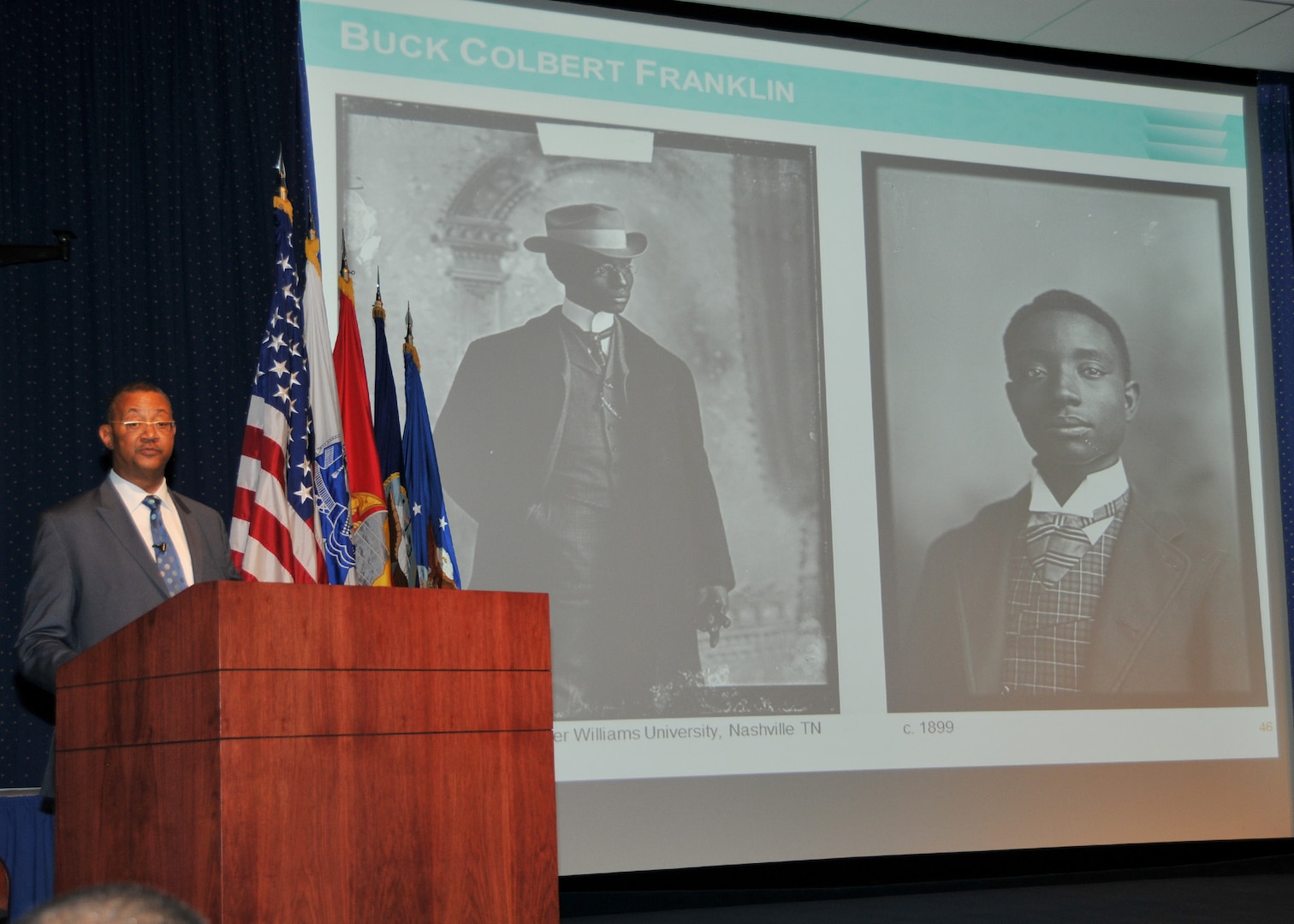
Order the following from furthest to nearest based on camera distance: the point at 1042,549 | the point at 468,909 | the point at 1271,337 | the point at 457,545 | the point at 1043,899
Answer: the point at 1271,337, the point at 1042,549, the point at 1043,899, the point at 457,545, the point at 468,909

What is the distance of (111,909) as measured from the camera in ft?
2.33

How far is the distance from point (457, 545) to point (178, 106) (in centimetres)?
167

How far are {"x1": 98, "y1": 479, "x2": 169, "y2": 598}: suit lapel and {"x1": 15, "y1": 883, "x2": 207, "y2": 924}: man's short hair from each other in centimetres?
224

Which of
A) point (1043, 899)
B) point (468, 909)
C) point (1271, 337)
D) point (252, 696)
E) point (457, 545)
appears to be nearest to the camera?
point (252, 696)

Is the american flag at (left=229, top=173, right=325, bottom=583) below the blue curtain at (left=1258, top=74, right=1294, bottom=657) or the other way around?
below

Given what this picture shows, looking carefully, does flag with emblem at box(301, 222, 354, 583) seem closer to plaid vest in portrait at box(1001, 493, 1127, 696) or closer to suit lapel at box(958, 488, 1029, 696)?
suit lapel at box(958, 488, 1029, 696)

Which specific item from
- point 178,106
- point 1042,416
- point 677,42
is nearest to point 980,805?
point 1042,416

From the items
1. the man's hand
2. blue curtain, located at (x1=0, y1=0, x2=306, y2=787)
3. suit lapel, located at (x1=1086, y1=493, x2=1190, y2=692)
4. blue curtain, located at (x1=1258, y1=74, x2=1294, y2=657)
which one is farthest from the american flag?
blue curtain, located at (x1=1258, y1=74, x2=1294, y2=657)

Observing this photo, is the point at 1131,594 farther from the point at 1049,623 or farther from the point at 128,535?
the point at 128,535

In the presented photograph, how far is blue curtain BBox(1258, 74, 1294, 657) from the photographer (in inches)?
221

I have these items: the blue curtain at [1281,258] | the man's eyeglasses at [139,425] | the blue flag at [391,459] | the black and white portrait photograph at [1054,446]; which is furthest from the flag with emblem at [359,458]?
the blue curtain at [1281,258]

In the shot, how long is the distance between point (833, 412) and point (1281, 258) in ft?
7.32

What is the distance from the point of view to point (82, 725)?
235 cm

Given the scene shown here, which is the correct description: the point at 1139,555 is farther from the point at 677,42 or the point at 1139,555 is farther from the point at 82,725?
the point at 82,725
